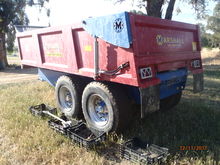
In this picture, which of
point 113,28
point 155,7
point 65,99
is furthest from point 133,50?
point 155,7

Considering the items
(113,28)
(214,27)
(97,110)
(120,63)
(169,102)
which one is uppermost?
(214,27)

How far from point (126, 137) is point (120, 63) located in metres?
1.27

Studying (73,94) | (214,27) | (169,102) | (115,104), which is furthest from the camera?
(214,27)

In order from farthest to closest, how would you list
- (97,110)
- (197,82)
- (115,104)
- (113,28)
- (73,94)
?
(197,82), (73,94), (97,110), (115,104), (113,28)

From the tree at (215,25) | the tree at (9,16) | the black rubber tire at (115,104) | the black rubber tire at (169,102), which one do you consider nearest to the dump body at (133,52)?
the black rubber tire at (115,104)

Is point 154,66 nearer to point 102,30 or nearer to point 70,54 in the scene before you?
point 102,30

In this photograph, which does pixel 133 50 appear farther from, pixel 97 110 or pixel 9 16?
pixel 9 16

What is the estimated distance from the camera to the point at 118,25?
3.00m

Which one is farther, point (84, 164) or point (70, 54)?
point (70, 54)

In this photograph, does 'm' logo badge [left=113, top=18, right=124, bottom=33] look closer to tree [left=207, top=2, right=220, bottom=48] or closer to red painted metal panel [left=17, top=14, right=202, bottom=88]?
red painted metal panel [left=17, top=14, right=202, bottom=88]

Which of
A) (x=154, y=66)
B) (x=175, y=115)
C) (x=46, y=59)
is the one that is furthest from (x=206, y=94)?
(x=46, y=59)

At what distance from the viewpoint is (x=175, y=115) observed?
4.47 m

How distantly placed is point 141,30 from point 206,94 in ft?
12.8

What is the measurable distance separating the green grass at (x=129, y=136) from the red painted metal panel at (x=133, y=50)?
3.21 feet
